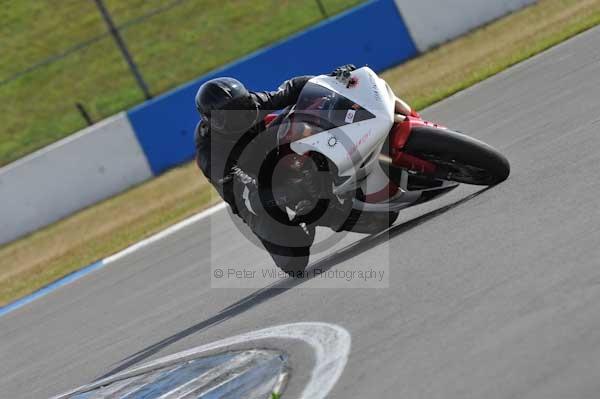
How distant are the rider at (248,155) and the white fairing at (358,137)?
0.29 m

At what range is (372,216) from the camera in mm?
7910

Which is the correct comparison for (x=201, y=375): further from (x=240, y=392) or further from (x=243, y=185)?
(x=243, y=185)

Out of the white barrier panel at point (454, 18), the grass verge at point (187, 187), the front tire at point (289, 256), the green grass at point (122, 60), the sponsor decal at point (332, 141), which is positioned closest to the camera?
the sponsor decal at point (332, 141)

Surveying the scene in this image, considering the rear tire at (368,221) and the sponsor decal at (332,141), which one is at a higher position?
the sponsor decal at (332,141)

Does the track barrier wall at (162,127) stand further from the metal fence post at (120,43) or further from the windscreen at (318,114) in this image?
the windscreen at (318,114)

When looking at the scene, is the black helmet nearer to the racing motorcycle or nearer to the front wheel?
the racing motorcycle

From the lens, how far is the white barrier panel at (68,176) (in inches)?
690

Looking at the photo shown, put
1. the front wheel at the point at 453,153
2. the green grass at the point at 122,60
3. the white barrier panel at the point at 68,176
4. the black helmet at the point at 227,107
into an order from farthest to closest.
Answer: the green grass at the point at 122,60, the white barrier panel at the point at 68,176, the black helmet at the point at 227,107, the front wheel at the point at 453,153

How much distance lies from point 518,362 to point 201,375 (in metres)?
2.43

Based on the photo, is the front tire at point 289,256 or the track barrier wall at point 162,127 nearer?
the front tire at point 289,256

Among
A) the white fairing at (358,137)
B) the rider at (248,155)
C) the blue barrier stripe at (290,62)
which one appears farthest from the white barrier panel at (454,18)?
the white fairing at (358,137)

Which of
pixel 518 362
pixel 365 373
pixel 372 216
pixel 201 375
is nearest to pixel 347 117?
pixel 372 216

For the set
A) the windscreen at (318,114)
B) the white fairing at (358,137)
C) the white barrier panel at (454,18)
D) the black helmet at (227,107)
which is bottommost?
the white barrier panel at (454,18)

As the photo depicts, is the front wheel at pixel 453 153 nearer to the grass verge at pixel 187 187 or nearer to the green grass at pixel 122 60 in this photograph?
the grass verge at pixel 187 187
